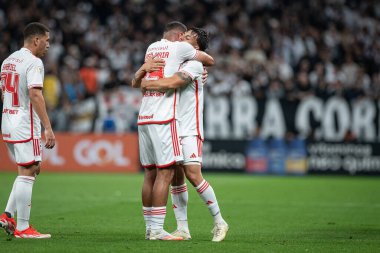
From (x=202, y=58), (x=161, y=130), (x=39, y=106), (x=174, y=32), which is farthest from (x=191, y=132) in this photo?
(x=39, y=106)

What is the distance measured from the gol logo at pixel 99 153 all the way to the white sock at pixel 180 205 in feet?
46.9

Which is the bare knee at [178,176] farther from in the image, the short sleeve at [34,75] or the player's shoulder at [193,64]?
the short sleeve at [34,75]

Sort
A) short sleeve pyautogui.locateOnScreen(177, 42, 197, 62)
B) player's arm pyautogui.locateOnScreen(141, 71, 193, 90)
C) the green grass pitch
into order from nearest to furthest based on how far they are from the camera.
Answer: the green grass pitch
player's arm pyautogui.locateOnScreen(141, 71, 193, 90)
short sleeve pyautogui.locateOnScreen(177, 42, 197, 62)

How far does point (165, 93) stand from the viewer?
9688mm

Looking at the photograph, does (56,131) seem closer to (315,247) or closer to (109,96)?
(109,96)

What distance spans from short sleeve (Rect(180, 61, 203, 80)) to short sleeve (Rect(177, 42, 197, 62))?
8 cm

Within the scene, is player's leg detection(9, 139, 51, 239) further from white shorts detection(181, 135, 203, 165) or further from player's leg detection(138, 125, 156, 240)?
white shorts detection(181, 135, 203, 165)

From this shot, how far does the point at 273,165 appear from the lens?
25172 millimetres

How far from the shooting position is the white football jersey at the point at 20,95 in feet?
32.4

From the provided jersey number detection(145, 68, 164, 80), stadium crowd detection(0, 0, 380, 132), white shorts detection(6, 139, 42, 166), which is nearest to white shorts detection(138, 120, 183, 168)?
jersey number detection(145, 68, 164, 80)

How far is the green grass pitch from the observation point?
9180mm

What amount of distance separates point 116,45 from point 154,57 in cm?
1769

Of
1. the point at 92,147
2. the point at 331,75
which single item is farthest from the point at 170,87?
the point at 331,75

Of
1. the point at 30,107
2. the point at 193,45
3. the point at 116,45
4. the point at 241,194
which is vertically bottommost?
the point at 241,194
